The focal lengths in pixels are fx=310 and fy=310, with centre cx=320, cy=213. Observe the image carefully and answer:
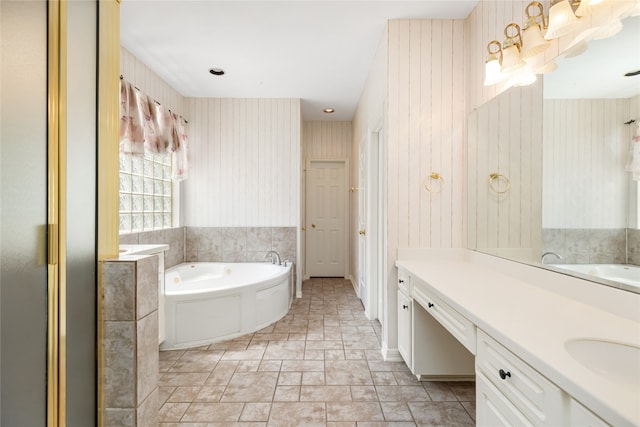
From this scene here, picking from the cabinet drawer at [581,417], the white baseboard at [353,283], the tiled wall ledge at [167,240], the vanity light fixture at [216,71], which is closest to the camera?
the cabinet drawer at [581,417]

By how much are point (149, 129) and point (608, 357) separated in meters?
3.50

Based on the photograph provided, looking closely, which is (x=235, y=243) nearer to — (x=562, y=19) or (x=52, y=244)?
(x=52, y=244)

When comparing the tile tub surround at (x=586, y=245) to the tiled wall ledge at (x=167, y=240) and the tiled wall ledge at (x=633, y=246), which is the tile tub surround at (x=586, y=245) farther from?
the tiled wall ledge at (x=167, y=240)

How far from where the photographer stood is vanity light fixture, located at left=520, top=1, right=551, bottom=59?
1.49m

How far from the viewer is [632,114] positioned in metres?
1.08

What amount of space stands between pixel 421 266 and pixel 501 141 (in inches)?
36.3

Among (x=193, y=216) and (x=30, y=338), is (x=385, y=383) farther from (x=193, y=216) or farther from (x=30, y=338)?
(x=193, y=216)

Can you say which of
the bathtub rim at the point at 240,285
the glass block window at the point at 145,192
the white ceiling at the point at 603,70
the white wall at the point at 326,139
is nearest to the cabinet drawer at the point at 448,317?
the white ceiling at the point at 603,70

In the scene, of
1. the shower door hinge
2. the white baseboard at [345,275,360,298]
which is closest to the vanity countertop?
the shower door hinge

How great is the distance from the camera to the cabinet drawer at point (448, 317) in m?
1.22

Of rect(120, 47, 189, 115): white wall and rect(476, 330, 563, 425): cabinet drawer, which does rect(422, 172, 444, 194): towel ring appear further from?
rect(120, 47, 189, 115): white wall

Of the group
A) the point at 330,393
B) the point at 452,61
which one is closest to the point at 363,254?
the point at 330,393

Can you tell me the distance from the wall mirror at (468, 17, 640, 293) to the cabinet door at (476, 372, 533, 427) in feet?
2.02

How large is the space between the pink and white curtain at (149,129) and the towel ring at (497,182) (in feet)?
9.21
